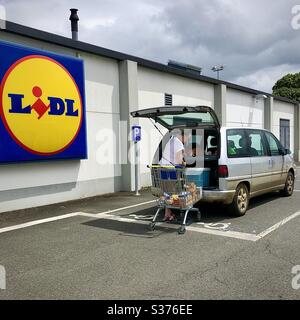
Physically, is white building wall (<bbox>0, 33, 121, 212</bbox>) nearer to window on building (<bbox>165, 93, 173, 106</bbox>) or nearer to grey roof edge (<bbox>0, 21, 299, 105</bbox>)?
grey roof edge (<bbox>0, 21, 299, 105</bbox>)

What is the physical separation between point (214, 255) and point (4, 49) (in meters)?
6.50

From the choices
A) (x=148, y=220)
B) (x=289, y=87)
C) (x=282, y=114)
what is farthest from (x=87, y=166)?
(x=289, y=87)

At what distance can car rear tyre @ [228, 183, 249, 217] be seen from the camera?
23.7 ft

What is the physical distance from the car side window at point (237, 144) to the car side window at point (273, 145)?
130 cm

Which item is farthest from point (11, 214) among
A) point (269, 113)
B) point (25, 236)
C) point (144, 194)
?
point (269, 113)

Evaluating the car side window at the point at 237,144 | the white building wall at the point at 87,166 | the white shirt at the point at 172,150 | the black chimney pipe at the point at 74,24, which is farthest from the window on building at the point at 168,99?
the white shirt at the point at 172,150

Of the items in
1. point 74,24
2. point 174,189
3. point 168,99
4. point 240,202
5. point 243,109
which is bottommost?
point 240,202

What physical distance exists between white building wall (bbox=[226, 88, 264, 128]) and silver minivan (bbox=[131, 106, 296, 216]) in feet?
32.4

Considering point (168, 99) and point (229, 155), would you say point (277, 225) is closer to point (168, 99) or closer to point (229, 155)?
point (229, 155)

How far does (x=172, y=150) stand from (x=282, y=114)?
65.3 ft

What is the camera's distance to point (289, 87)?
139ft

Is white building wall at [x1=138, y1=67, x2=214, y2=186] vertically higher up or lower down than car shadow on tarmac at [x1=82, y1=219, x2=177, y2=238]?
higher up

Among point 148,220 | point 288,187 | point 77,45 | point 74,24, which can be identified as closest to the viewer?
point 148,220

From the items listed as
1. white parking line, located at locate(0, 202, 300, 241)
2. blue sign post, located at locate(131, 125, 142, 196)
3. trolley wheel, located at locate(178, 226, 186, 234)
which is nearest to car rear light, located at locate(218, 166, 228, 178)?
white parking line, located at locate(0, 202, 300, 241)
